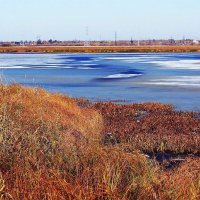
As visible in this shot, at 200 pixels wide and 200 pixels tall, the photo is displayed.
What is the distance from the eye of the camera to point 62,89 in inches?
1085

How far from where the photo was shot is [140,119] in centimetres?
1622

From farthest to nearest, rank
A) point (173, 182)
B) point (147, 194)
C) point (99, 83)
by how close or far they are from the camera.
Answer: point (99, 83) → point (173, 182) → point (147, 194)

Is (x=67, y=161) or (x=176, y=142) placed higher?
(x=67, y=161)

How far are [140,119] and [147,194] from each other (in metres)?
10.7

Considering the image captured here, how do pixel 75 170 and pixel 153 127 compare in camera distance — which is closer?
pixel 75 170

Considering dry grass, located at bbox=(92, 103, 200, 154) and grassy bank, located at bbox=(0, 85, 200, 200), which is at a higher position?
grassy bank, located at bbox=(0, 85, 200, 200)

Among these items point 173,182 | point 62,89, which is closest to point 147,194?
point 173,182

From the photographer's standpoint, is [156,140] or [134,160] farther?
[156,140]

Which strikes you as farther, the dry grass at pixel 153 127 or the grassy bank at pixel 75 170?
the dry grass at pixel 153 127

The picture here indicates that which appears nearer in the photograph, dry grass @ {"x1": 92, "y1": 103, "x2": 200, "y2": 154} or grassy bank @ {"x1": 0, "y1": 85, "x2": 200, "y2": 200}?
grassy bank @ {"x1": 0, "y1": 85, "x2": 200, "y2": 200}

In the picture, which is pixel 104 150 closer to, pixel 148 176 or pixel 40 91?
pixel 148 176

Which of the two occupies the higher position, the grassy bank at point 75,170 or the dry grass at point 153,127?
the grassy bank at point 75,170

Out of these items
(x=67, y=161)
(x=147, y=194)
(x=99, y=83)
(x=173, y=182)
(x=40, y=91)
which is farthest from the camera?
(x=99, y=83)

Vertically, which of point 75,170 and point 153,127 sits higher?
point 75,170
